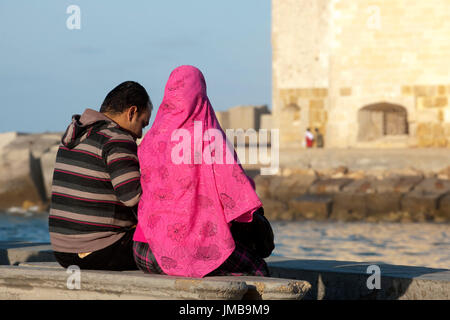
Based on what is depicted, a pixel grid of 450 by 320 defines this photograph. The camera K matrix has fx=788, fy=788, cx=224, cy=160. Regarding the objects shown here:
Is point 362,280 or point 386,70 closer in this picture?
point 362,280

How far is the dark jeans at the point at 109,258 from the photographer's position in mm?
3570

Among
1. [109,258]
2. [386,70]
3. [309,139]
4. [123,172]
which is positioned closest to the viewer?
[123,172]

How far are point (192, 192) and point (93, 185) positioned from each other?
0.50m

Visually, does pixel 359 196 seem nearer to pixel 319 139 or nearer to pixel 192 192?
pixel 319 139

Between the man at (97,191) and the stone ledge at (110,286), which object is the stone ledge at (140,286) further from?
the man at (97,191)

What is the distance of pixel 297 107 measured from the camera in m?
21.0

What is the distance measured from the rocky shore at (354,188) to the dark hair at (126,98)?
11.7 m

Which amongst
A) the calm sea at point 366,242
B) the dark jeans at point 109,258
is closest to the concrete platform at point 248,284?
the dark jeans at point 109,258

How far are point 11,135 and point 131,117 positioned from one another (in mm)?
20114

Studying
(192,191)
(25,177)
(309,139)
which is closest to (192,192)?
(192,191)

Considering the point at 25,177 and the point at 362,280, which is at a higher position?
the point at 362,280

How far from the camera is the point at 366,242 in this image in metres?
12.7

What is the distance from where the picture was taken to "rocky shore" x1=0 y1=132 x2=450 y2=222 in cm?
1493

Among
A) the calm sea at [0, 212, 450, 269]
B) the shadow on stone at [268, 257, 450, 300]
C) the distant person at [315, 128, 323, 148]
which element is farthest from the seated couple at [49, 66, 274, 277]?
the distant person at [315, 128, 323, 148]
